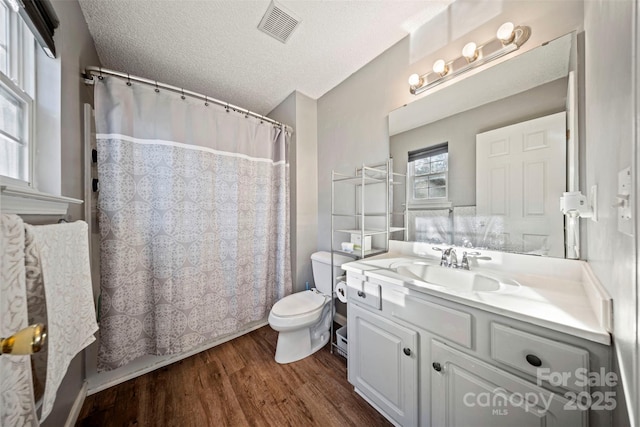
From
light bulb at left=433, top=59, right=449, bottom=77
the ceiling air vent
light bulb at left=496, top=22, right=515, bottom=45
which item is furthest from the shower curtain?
light bulb at left=496, top=22, right=515, bottom=45

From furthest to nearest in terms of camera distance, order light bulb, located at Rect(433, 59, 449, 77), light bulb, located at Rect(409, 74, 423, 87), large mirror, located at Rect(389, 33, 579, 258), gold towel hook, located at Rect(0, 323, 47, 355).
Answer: light bulb, located at Rect(409, 74, 423, 87) → light bulb, located at Rect(433, 59, 449, 77) → large mirror, located at Rect(389, 33, 579, 258) → gold towel hook, located at Rect(0, 323, 47, 355)

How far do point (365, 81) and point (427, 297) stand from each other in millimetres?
1761

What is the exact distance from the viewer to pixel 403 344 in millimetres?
1012

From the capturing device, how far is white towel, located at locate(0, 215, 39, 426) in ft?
1.57

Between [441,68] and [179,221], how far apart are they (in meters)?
2.05

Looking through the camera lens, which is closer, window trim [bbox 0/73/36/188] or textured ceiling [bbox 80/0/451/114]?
window trim [bbox 0/73/36/188]

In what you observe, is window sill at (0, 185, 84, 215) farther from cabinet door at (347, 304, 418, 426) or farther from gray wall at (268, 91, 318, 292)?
gray wall at (268, 91, 318, 292)

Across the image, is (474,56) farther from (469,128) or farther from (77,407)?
(77,407)

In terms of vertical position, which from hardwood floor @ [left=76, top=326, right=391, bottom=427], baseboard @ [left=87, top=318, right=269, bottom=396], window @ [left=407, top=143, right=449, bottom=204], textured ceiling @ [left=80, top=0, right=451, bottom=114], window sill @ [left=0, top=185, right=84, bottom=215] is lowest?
hardwood floor @ [left=76, top=326, right=391, bottom=427]

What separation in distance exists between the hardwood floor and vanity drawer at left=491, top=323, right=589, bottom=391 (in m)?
0.82

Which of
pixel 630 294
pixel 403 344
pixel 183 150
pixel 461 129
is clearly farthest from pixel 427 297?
pixel 183 150

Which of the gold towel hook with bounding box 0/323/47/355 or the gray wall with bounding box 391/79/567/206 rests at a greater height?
the gray wall with bounding box 391/79/567/206

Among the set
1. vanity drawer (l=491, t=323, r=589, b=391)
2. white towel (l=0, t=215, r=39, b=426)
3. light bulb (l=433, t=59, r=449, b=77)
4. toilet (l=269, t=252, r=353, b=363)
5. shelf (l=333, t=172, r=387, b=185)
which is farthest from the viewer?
shelf (l=333, t=172, r=387, b=185)

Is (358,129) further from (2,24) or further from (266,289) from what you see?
(2,24)
